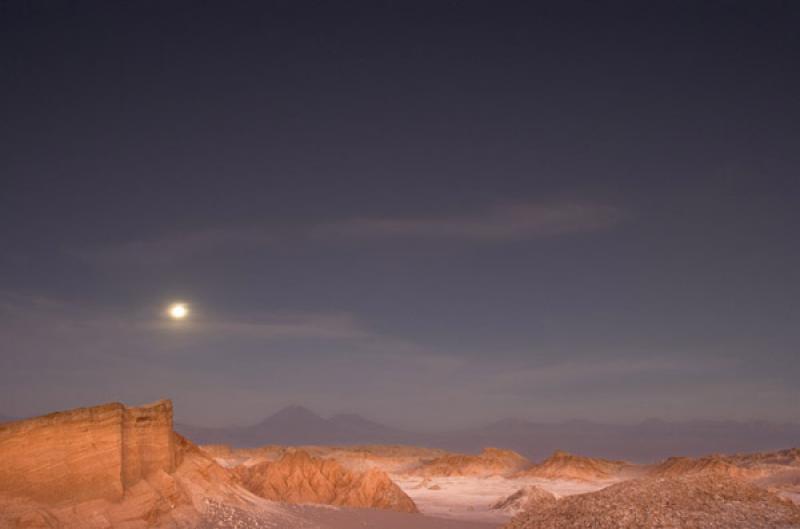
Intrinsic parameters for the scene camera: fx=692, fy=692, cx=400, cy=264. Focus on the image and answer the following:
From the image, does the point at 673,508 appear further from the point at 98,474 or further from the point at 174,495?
the point at 98,474

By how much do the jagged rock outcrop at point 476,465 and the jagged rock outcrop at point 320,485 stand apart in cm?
5067

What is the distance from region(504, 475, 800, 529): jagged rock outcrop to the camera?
14.9 m

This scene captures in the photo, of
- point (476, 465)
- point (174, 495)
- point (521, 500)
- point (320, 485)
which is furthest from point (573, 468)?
point (174, 495)

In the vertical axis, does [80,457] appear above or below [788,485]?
above

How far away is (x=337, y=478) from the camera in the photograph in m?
40.9

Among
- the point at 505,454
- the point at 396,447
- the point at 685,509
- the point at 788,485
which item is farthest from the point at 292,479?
the point at 396,447

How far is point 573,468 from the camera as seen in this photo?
269ft

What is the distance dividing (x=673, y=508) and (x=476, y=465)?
78.7 meters

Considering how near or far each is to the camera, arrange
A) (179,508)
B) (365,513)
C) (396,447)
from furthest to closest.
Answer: (396,447)
(365,513)
(179,508)

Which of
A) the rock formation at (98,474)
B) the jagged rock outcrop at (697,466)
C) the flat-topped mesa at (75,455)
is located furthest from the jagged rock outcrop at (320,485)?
the jagged rock outcrop at (697,466)

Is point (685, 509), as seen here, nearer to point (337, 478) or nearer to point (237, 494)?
point (237, 494)

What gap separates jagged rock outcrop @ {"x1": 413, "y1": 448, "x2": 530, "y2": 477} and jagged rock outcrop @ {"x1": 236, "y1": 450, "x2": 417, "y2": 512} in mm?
50674

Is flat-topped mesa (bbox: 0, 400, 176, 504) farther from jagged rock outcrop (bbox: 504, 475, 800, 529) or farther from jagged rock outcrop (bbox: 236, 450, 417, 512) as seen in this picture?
jagged rock outcrop (bbox: 236, 450, 417, 512)

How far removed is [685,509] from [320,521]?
44.4 ft
